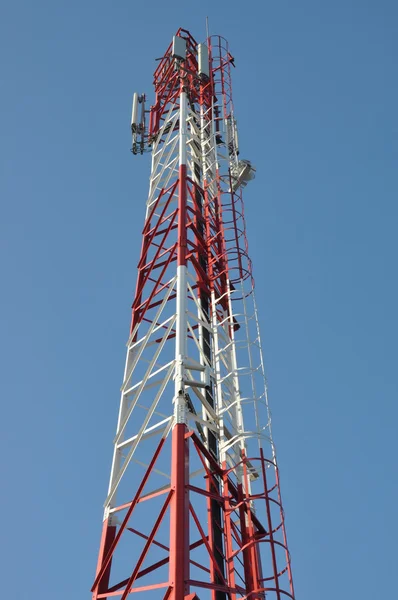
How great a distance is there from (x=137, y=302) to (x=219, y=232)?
11.4 ft

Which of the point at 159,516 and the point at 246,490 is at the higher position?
the point at 246,490

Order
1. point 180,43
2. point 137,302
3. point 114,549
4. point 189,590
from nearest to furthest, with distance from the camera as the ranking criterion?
point 189,590, point 114,549, point 137,302, point 180,43

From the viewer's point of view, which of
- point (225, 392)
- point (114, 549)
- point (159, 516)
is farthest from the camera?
point (225, 392)

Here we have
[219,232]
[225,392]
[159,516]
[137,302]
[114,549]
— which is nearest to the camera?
[159,516]

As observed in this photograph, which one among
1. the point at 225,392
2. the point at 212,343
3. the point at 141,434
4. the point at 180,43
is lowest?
the point at 141,434

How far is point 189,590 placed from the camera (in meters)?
11.3

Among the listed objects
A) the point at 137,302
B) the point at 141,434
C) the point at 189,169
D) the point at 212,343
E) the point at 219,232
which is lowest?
the point at 141,434

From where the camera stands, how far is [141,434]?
587 inches

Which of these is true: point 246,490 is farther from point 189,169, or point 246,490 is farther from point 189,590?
point 189,169

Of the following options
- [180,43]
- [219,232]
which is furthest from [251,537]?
[180,43]

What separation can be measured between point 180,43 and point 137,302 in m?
11.4

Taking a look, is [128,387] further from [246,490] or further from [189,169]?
[189,169]

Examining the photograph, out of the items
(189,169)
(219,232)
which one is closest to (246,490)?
(219,232)

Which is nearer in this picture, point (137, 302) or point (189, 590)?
point (189, 590)
